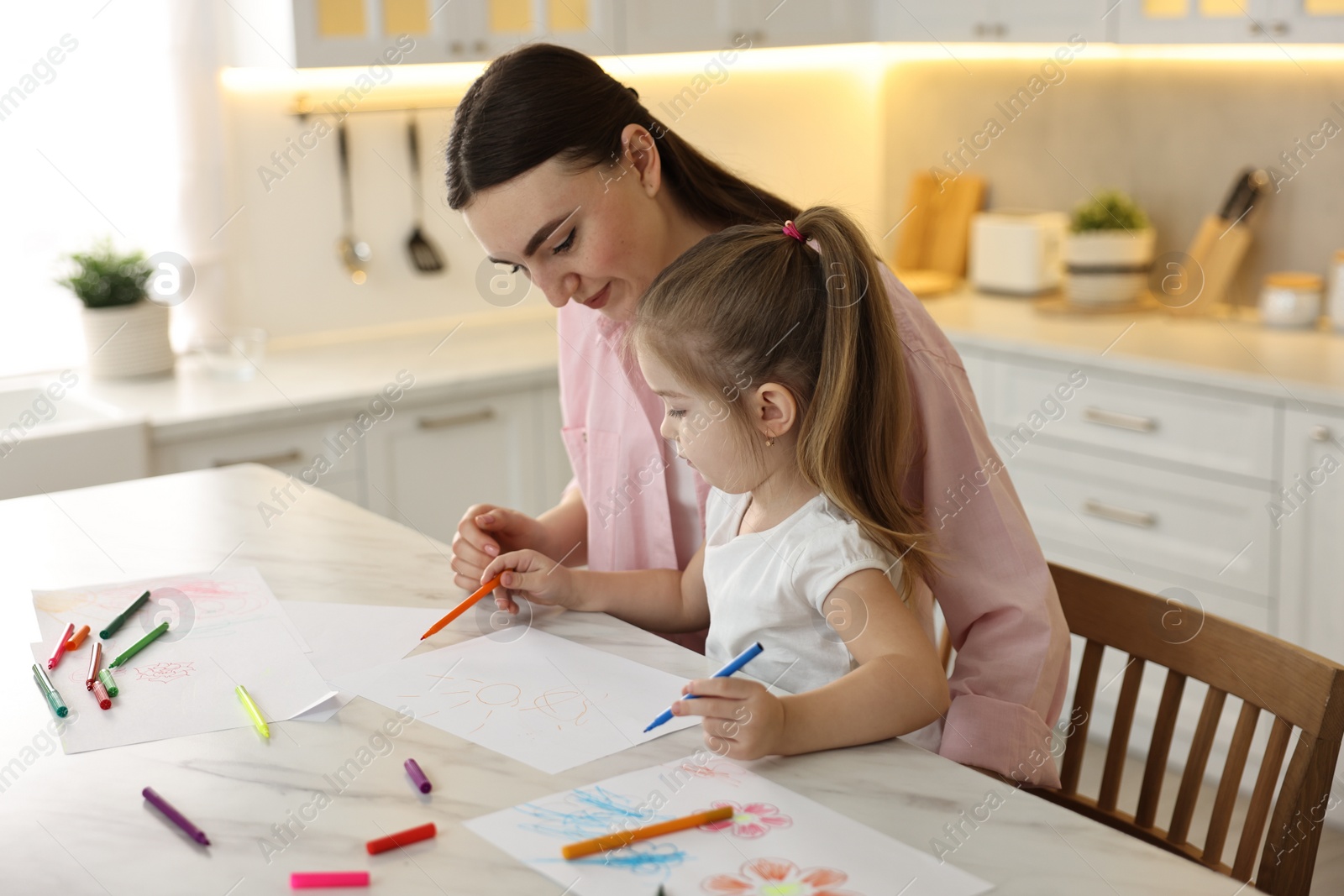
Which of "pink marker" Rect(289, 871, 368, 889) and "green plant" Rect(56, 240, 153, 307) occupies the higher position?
"green plant" Rect(56, 240, 153, 307)

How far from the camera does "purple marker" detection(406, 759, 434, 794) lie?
1.00 m

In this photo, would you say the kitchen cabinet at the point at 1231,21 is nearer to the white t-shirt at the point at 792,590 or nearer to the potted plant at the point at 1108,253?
the potted plant at the point at 1108,253

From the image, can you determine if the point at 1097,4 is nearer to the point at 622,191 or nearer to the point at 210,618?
the point at 622,191

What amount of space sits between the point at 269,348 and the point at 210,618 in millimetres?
1932

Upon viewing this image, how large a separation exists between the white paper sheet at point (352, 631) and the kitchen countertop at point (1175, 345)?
178 cm

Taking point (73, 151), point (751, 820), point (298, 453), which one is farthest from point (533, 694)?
point (73, 151)

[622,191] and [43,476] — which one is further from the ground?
[622,191]

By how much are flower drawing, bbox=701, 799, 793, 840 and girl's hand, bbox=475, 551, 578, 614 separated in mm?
462

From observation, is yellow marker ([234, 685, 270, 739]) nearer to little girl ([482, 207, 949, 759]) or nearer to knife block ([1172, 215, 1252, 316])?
little girl ([482, 207, 949, 759])

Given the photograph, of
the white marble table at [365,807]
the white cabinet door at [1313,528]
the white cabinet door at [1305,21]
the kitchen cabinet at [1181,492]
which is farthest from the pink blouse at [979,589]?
the white cabinet door at [1305,21]

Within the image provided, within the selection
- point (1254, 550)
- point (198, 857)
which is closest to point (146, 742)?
point (198, 857)

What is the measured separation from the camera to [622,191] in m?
1.44

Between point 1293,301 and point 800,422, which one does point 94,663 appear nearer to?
point 800,422

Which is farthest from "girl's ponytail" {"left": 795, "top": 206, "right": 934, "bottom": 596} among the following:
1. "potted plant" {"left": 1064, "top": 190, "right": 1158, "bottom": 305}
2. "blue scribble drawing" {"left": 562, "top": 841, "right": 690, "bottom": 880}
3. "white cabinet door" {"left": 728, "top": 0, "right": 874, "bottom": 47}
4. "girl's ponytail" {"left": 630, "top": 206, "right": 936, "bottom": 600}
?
"white cabinet door" {"left": 728, "top": 0, "right": 874, "bottom": 47}
